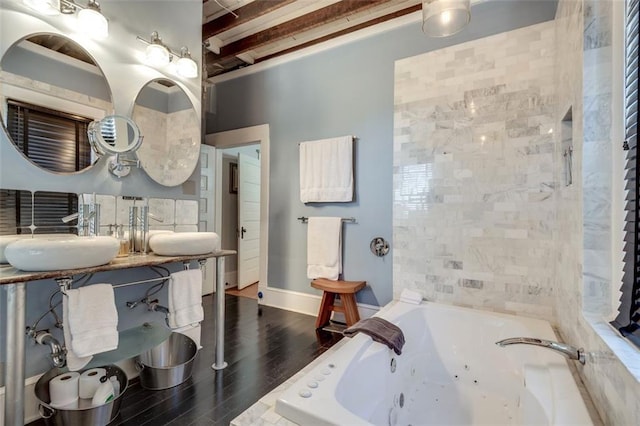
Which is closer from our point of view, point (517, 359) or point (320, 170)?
point (517, 359)

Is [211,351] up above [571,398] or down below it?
below

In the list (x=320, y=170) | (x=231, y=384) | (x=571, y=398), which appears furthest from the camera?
(x=320, y=170)

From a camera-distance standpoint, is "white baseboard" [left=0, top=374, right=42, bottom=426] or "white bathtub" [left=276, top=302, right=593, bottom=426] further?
"white baseboard" [left=0, top=374, right=42, bottom=426]

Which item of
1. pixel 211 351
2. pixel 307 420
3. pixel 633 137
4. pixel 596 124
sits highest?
pixel 596 124

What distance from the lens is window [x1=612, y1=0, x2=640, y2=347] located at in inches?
36.4

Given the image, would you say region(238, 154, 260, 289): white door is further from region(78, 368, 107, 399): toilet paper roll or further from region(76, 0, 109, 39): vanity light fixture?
region(78, 368, 107, 399): toilet paper roll

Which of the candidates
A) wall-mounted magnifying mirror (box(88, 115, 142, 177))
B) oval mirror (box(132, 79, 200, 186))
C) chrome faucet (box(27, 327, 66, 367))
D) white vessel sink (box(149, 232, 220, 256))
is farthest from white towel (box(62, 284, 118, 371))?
oval mirror (box(132, 79, 200, 186))

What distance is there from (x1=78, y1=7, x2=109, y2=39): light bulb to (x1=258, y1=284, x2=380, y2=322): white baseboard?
2625mm

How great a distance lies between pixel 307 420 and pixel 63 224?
1.62 m

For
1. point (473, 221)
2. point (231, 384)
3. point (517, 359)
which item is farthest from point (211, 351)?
point (473, 221)

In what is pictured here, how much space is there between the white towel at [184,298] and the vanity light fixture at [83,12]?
4.86ft

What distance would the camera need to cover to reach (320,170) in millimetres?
2971

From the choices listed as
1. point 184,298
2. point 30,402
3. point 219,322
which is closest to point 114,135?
point 184,298

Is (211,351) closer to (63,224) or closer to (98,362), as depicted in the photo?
(98,362)
